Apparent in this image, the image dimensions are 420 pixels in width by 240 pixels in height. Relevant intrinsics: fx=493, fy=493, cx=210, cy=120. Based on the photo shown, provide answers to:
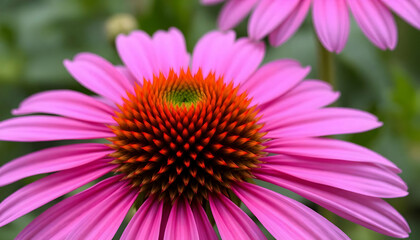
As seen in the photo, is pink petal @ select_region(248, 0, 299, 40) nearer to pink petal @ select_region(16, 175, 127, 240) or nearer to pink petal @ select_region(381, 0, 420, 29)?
pink petal @ select_region(381, 0, 420, 29)

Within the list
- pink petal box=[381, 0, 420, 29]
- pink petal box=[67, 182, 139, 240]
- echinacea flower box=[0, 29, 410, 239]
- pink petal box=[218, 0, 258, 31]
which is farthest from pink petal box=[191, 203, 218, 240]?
pink petal box=[381, 0, 420, 29]

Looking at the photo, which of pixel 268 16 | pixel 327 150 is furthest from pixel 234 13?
pixel 327 150

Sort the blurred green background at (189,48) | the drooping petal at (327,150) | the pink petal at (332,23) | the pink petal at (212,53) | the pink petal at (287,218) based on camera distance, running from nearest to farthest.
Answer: the pink petal at (287,218) → the drooping petal at (327,150) → the pink petal at (332,23) → the pink petal at (212,53) → the blurred green background at (189,48)

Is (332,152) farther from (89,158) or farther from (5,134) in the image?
(5,134)

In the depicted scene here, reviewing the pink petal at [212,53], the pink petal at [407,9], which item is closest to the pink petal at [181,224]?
the pink petal at [212,53]

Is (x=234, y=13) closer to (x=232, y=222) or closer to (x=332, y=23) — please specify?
(x=332, y=23)

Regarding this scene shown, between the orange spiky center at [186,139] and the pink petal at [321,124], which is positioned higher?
the orange spiky center at [186,139]

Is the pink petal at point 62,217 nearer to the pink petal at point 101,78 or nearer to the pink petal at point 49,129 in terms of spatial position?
the pink petal at point 49,129
